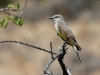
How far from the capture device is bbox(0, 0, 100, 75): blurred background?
12.1 meters

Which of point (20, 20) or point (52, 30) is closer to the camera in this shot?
point (20, 20)

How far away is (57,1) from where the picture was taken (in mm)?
14531

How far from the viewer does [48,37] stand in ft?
43.5

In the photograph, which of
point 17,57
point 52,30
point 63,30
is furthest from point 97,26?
point 63,30

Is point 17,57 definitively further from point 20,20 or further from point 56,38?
point 20,20

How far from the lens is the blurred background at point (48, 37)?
12.1 metres

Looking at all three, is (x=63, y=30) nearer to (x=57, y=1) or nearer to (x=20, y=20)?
(x=20, y=20)

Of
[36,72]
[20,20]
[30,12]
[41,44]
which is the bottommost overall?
[20,20]

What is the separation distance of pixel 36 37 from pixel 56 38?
0.68 metres

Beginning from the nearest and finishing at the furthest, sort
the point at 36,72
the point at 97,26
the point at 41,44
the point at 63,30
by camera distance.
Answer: the point at 63,30
the point at 36,72
the point at 41,44
the point at 97,26

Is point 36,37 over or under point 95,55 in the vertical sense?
over

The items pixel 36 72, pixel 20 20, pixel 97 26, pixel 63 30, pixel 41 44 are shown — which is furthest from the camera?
pixel 97 26

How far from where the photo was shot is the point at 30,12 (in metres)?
14.3

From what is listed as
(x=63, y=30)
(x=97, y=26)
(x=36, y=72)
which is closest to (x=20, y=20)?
(x=63, y=30)
